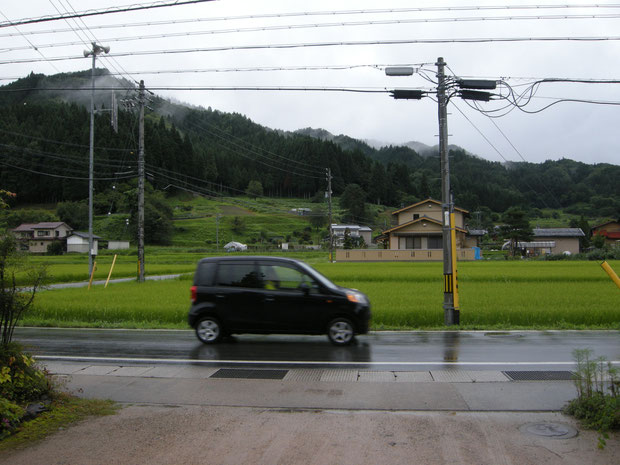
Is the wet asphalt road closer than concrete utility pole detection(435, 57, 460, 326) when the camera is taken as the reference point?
Yes

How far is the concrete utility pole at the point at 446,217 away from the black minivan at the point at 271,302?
3.81 m

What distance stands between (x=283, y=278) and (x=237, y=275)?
39.4 inches

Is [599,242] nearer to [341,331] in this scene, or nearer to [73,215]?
[341,331]

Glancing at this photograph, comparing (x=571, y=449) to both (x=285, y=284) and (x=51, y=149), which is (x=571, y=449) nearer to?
(x=285, y=284)

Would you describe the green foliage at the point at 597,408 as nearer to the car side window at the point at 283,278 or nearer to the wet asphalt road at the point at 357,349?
the wet asphalt road at the point at 357,349

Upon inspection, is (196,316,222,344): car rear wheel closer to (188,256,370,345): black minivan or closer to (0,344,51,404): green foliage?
(188,256,370,345): black minivan

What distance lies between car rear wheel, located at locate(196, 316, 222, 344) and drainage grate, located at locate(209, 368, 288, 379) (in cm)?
209

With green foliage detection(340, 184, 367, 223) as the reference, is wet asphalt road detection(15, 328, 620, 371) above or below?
below

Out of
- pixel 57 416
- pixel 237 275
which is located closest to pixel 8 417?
pixel 57 416

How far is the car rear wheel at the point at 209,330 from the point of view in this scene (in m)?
9.63

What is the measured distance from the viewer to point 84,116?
11169 centimetres

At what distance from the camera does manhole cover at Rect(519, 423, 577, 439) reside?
15.0 ft

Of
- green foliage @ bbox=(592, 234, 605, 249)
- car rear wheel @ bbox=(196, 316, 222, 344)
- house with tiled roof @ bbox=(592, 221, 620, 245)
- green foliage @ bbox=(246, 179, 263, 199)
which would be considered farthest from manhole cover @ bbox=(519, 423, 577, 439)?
green foliage @ bbox=(246, 179, 263, 199)

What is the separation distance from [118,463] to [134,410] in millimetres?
1427
